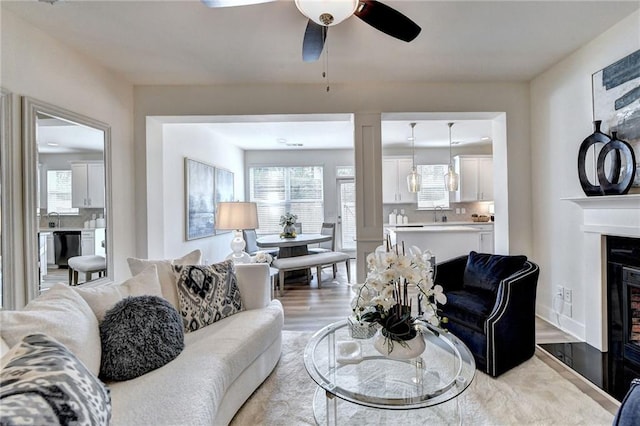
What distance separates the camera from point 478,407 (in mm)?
1845

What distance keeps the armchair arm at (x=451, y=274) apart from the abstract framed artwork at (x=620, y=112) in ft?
4.30

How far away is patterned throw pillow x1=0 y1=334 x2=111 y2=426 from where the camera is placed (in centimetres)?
77

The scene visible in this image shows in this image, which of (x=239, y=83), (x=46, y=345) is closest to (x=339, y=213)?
(x=239, y=83)

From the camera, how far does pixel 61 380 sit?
91cm

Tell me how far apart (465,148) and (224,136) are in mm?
5236

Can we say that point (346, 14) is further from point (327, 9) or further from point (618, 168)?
point (618, 168)

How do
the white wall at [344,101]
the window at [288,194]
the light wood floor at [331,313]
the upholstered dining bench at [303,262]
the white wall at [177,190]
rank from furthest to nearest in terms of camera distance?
the window at [288,194], the upholstered dining bench at [303,262], the white wall at [177,190], the white wall at [344,101], the light wood floor at [331,313]

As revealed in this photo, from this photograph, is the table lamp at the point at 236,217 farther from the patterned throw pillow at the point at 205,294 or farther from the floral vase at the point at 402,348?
the floral vase at the point at 402,348

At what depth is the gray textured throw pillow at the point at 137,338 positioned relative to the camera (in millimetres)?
1456

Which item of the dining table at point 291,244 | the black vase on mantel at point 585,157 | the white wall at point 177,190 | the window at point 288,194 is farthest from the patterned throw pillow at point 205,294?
the window at point 288,194

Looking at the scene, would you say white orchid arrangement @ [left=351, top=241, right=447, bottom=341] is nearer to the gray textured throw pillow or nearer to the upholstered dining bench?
the gray textured throw pillow

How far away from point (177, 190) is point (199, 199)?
56 cm

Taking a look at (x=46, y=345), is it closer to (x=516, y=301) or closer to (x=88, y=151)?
(x=88, y=151)

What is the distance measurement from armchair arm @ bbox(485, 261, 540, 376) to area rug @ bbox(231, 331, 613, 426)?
0.12 m
